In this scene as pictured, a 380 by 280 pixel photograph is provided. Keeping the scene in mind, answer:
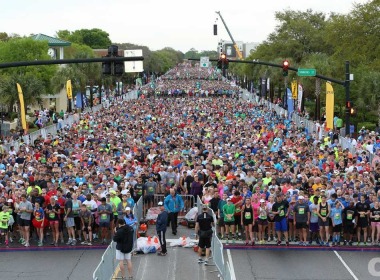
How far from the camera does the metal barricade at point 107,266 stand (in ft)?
36.5

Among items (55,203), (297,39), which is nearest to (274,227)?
(55,203)

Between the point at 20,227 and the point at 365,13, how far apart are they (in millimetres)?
44847

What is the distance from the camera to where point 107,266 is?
483 inches

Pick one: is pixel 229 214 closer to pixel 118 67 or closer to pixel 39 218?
pixel 118 67

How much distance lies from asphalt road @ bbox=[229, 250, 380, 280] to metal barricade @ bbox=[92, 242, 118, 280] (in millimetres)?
2782

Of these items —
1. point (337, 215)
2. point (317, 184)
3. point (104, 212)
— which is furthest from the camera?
point (317, 184)

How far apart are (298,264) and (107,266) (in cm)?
498

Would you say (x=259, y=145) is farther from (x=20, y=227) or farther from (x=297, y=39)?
(x=297, y=39)

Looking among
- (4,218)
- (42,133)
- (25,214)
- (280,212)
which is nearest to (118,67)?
(25,214)

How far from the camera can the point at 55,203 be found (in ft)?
55.0

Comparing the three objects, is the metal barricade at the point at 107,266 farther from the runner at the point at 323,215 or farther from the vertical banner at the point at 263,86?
the vertical banner at the point at 263,86

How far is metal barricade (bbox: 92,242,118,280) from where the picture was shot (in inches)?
438

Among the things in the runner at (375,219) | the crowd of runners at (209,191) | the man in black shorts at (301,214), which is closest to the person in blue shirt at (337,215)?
the crowd of runners at (209,191)

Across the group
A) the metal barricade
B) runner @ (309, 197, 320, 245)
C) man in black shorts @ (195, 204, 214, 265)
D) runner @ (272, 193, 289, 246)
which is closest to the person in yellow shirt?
runner @ (309, 197, 320, 245)
